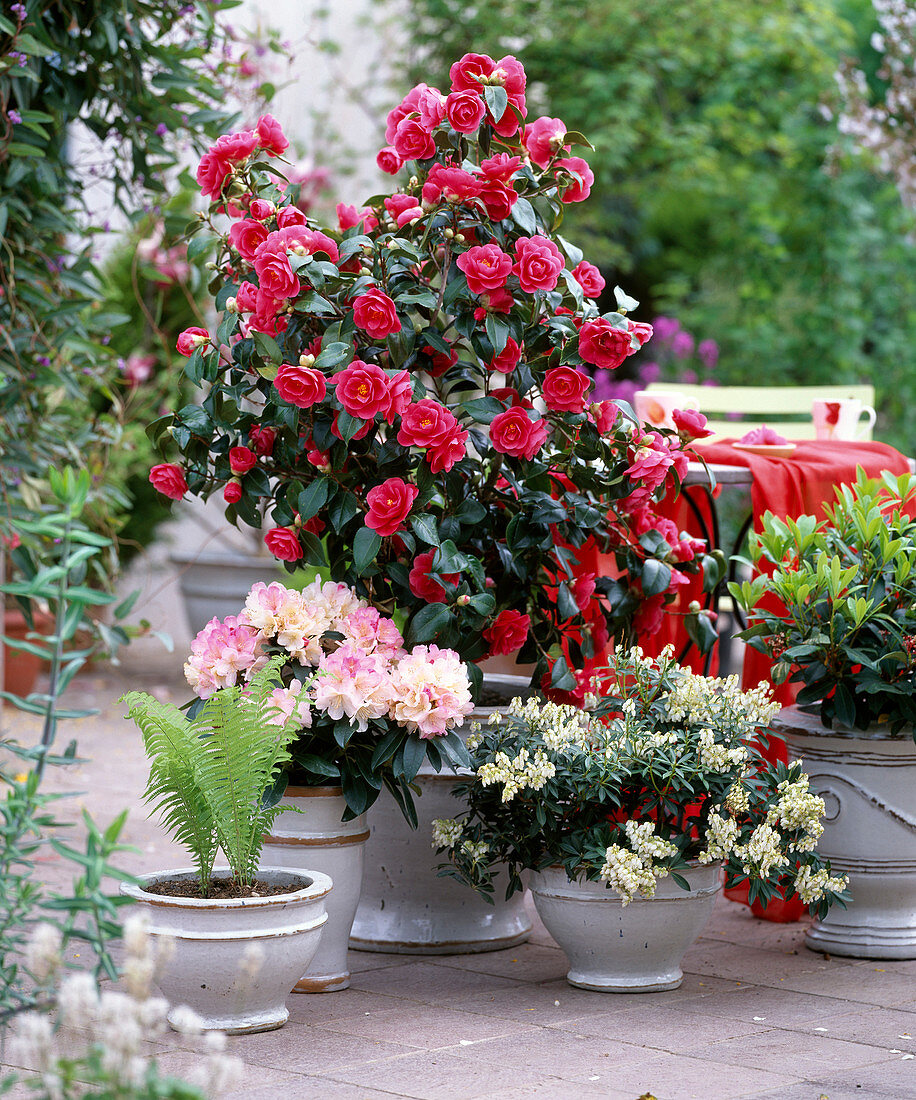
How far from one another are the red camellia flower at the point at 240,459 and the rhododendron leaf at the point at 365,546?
0.31m

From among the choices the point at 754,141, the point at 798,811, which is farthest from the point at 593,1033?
the point at 754,141

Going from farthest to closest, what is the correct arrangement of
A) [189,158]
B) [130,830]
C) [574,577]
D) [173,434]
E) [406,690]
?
[189,158], [130,830], [574,577], [173,434], [406,690]

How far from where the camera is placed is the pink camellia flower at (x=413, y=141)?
2.87m

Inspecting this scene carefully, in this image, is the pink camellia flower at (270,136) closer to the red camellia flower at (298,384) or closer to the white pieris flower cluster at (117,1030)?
the red camellia flower at (298,384)

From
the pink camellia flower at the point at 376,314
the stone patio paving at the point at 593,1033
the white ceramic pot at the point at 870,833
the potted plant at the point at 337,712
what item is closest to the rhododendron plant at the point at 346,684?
the potted plant at the point at 337,712

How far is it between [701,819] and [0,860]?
1.50 meters

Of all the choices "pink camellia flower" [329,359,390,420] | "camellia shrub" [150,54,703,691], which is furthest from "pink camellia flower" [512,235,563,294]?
"pink camellia flower" [329,359,390,420]

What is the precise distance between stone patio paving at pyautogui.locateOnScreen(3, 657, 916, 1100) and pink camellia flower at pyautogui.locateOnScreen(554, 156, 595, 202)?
1576 millimetres

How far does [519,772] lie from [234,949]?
0.63 meters

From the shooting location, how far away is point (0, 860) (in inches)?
67.0

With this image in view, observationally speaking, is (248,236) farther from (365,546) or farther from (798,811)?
(798,811)

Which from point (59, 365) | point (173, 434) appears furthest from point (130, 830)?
point (173, 434)

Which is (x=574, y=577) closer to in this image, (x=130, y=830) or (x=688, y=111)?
(x=130, y=830)

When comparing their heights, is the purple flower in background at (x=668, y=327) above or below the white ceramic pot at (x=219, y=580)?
above
